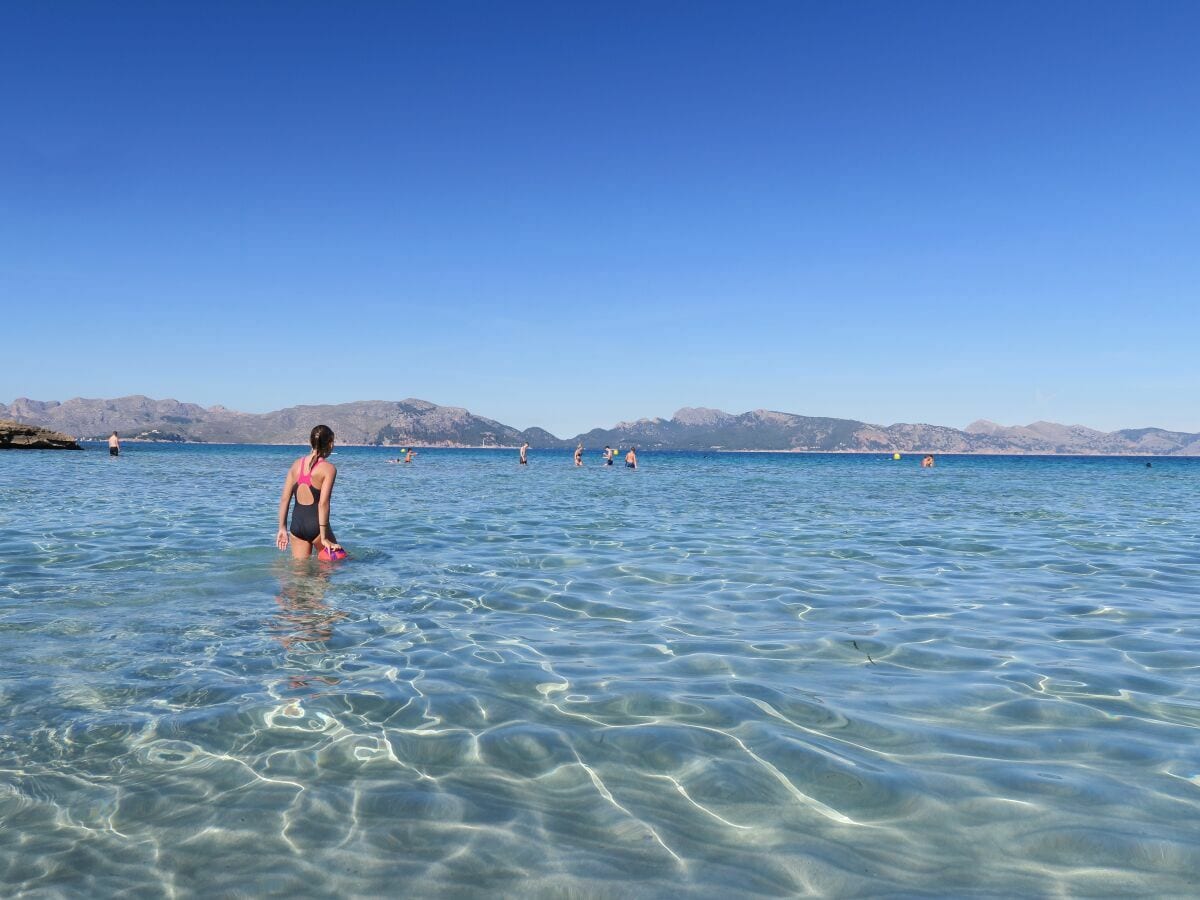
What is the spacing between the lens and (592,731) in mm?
4812

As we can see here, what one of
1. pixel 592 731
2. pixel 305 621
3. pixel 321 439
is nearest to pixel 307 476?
pixel 321 439

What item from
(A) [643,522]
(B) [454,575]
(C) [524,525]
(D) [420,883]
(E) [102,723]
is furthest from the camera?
(A) [643,522]

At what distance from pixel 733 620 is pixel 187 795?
5429mm

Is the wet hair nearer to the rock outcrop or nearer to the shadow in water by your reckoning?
the shadow in water

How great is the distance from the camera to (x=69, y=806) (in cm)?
371

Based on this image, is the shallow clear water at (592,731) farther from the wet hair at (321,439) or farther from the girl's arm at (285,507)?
the wet hair at (321,439)

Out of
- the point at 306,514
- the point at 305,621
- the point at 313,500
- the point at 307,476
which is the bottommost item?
the point at 305,621

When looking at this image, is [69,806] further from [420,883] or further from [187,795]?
[420,883]

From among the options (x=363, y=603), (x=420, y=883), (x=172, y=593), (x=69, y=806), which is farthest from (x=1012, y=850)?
(x=172, y=593)

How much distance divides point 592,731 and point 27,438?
87418 millimetres

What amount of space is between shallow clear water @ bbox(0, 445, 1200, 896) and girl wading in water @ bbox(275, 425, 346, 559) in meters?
0.64

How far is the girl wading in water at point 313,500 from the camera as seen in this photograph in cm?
1067

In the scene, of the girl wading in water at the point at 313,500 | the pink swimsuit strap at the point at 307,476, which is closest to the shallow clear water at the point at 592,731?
the girl wading in water at the point at 313,500

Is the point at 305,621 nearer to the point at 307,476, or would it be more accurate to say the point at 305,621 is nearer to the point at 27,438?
the point at 307,476
